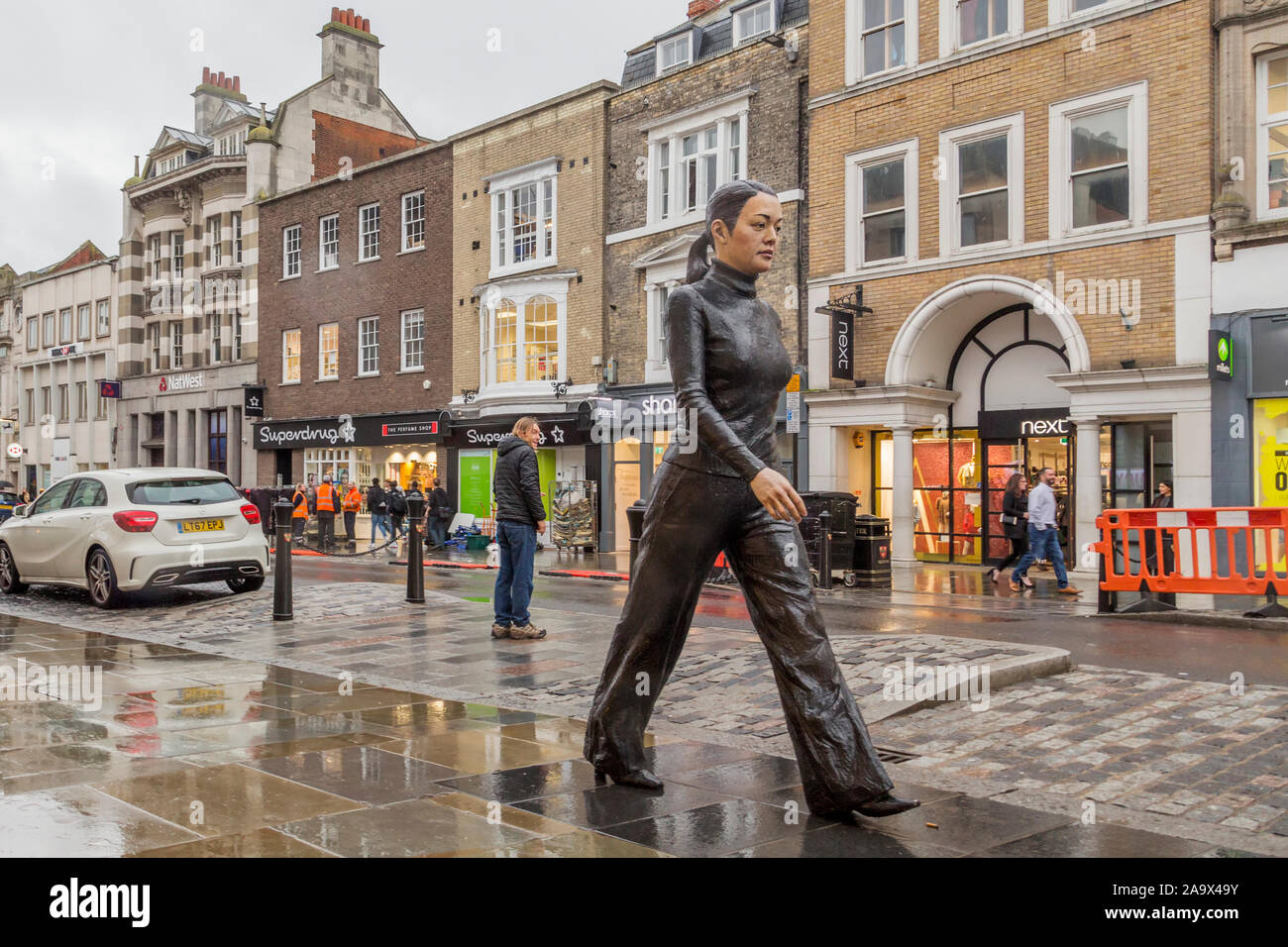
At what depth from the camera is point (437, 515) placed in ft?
84.7

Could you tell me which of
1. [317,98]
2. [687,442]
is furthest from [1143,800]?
[317,98]

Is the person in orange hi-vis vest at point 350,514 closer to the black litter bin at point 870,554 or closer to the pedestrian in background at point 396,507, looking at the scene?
the pedestrian in background at point 396,507

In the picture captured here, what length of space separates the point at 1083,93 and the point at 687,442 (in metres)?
16.3

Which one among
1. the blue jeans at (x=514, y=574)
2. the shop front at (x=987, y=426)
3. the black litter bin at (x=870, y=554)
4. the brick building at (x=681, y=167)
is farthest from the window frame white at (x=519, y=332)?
the blue jeans at (x=514, y=574)

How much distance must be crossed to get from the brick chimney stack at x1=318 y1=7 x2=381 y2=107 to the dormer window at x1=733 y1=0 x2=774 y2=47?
61.4 ft

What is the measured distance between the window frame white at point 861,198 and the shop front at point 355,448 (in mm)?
12721

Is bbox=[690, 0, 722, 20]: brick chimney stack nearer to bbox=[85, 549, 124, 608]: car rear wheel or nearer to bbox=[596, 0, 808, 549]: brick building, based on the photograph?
bbox=[596, 0, 808, 549]: brick building

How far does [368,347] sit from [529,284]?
7.23 m

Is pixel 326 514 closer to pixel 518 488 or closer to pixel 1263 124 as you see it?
pixel 518 488

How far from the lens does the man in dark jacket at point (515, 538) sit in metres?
9.01

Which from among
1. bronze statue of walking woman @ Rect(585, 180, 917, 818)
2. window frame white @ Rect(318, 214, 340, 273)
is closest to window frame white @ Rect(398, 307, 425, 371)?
window frame white @ Rect(318, 214, 340, 273)

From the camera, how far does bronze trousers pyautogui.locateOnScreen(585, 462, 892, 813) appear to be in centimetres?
379
